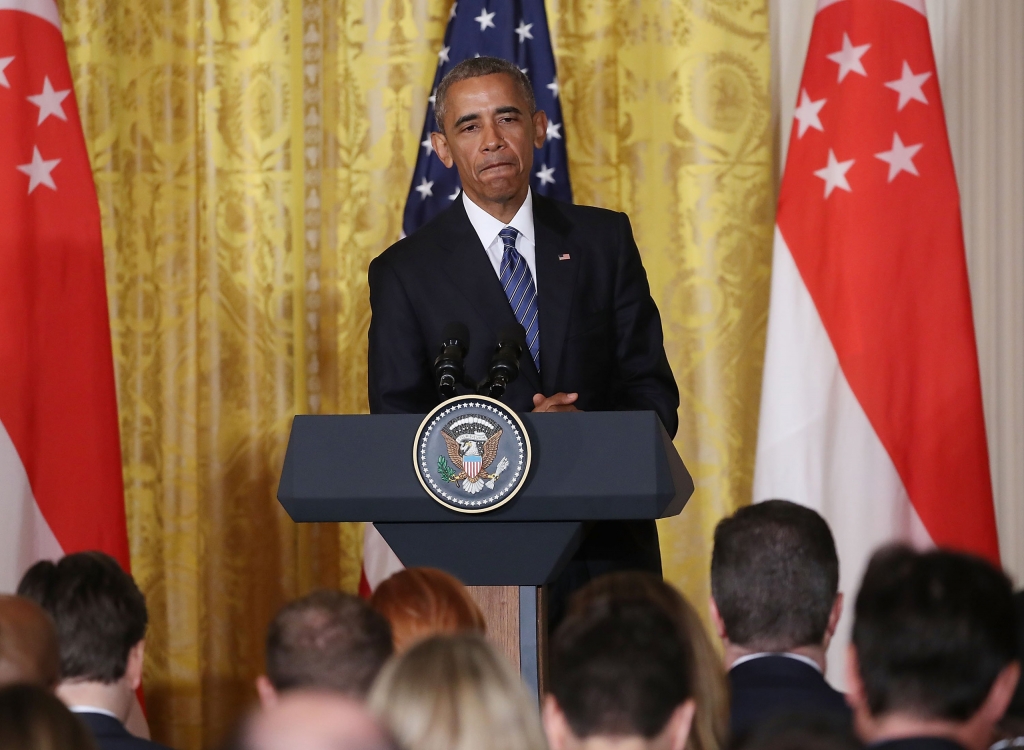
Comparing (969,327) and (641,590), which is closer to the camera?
(641,590)

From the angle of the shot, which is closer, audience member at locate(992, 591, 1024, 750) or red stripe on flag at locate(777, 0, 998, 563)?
audience member at locate(992, 591, 1024, 750)

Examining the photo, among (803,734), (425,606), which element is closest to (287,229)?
(425,606)

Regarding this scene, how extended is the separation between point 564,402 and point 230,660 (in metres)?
2.87

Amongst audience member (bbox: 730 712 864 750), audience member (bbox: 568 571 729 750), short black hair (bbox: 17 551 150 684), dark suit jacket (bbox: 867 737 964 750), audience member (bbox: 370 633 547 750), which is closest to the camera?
audience member (bbox: 730 712 864 750)

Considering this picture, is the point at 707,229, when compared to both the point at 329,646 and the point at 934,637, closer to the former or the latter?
the point at 329,646

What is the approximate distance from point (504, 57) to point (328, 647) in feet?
10.4

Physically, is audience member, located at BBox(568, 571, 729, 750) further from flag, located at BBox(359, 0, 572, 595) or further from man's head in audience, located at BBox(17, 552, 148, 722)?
flag, located at BBox(359, 0, 572, 595)

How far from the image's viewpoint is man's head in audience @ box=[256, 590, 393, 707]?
2062 millimetres

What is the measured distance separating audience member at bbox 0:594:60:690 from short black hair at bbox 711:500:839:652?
3.74 feet

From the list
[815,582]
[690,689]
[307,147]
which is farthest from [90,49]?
[690,689]

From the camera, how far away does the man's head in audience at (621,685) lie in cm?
167

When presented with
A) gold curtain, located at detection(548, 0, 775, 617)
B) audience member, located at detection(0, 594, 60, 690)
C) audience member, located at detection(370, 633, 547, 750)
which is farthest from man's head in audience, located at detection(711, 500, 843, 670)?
gold curtain, located at detection(548, 0, 775, 617)

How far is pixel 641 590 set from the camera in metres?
2.02

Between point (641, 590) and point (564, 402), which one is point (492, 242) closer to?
point (564, 402)
